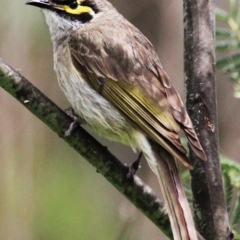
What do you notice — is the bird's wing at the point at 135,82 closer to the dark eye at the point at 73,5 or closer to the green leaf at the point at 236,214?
the dark eye at the point at 73,5

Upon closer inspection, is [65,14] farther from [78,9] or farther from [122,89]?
[122,89]

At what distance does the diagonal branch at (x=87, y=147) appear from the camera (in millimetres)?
2818

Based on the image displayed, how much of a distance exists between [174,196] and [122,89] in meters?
0.83

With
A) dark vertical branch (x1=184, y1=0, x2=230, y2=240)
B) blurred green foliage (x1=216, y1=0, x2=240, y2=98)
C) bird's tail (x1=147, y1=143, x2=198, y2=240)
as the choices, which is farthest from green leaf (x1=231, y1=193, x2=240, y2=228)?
blurred green foliage (x1=216, y1=0, x2=240, y2=98)

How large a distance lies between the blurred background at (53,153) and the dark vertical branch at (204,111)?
1710 mm

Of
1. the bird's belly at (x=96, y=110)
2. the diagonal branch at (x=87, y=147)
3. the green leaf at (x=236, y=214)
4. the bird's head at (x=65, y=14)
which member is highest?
the bird's head at (x=65, y=14)

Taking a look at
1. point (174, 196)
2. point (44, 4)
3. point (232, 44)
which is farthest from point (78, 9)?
point (174, 196)

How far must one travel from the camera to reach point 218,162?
286 cm

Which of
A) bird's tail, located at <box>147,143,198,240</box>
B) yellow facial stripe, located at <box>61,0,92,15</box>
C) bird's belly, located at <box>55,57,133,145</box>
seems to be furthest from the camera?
yellow facial stripe, located at <box>61,0,92,15</box>

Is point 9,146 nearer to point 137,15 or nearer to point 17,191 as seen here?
point 17,191

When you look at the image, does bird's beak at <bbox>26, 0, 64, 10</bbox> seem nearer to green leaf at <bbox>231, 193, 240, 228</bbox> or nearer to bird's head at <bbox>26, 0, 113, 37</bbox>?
bird's head at <bbox>26, 0, 113, 37</bbox>

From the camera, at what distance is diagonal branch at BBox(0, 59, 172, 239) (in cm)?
282

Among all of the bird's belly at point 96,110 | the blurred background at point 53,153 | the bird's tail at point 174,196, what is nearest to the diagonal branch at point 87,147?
the bird's tail at point 174,196

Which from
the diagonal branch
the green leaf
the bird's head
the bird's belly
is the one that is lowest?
the diagonal branch
